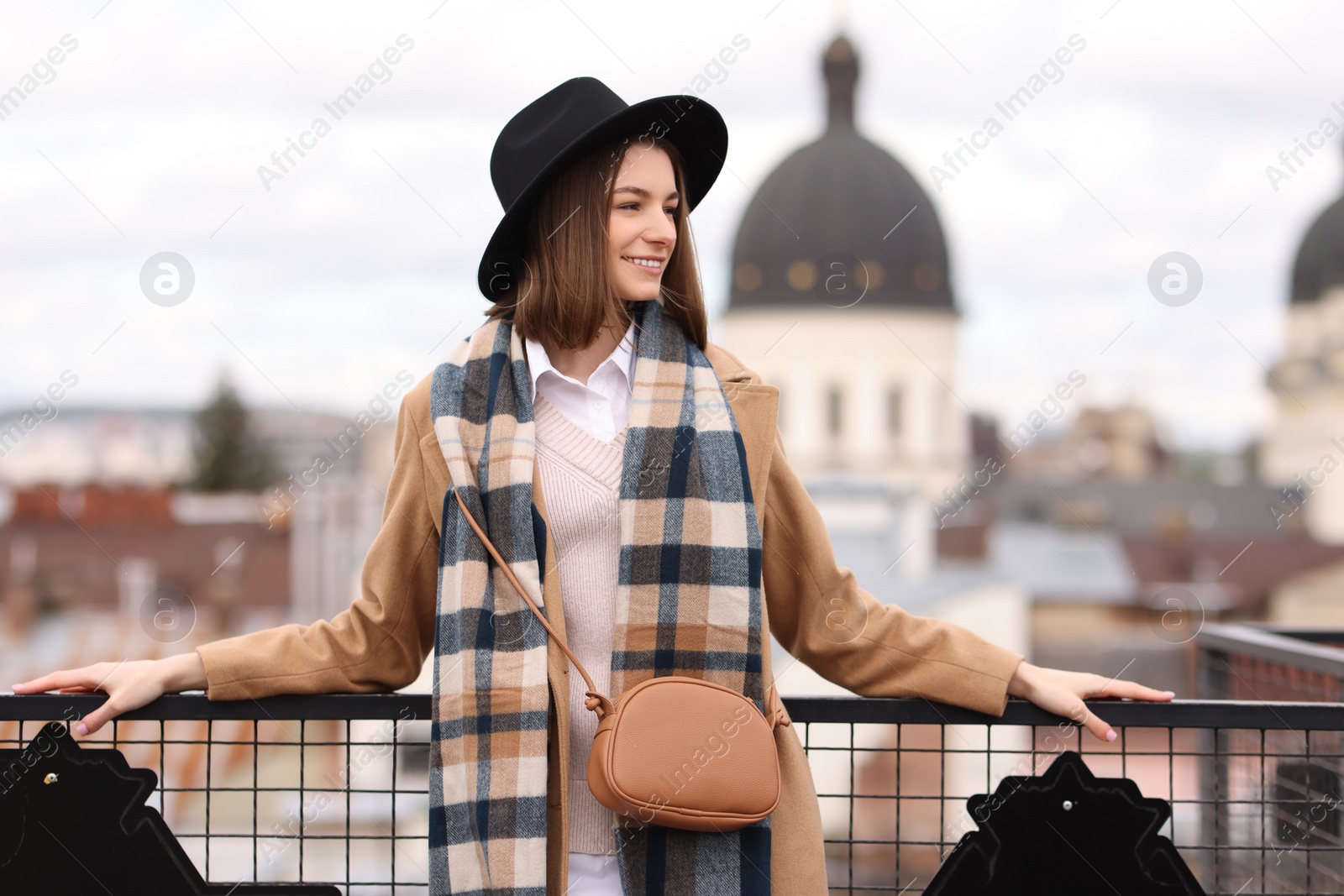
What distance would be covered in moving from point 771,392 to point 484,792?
66 cm

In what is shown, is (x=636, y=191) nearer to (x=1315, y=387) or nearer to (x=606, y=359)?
(x=606, y=359)

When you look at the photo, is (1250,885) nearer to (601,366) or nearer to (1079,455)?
(601,366)

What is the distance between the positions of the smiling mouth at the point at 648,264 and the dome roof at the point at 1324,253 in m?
51.0

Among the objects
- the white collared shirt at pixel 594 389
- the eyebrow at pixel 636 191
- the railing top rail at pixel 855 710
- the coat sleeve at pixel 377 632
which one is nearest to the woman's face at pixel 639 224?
the eyebrow at pixel 636 191

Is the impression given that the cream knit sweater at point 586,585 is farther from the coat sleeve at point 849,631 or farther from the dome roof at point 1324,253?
the dome roof at point 1324,253

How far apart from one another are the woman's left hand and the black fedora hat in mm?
837

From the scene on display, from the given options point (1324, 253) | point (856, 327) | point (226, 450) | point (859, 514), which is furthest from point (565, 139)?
point (226, 450)

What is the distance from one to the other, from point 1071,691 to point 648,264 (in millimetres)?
853

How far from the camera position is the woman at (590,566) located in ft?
5.79

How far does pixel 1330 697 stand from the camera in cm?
306

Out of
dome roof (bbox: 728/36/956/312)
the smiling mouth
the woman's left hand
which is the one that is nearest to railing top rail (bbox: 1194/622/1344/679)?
the woman's left hand

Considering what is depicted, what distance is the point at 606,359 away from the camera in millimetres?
1925

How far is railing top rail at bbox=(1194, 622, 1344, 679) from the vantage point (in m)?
2.77

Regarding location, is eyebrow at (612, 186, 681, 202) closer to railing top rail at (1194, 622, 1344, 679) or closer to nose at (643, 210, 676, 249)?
nose at (643, 210, 676, 249)
